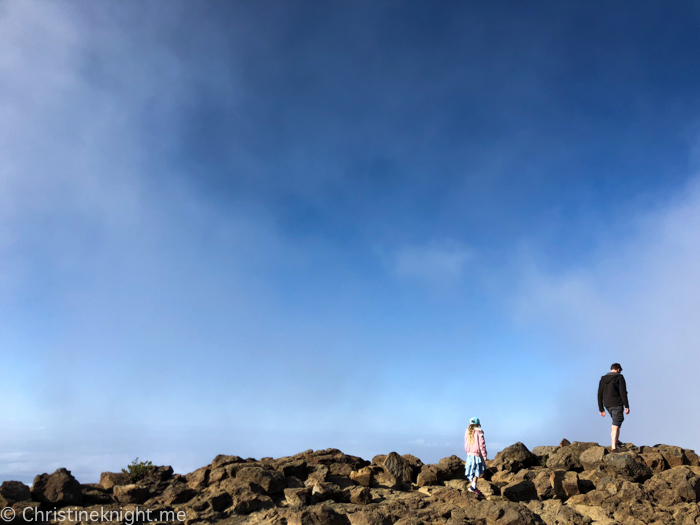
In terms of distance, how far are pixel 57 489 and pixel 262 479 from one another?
556 centimetres

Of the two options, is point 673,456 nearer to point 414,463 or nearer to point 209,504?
point 414,463

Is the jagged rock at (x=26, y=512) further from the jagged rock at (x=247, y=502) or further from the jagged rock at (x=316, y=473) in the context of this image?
the jagged rock at (x=316, y=473)

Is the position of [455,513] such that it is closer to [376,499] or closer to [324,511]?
[376,499]

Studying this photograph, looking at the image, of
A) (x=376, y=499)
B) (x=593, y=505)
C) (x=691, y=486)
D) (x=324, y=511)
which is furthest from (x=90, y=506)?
(x=691, y=486)

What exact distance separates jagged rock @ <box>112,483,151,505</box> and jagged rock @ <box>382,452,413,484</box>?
8.05 meters

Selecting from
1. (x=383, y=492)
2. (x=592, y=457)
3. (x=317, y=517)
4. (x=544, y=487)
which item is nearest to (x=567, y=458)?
(x=592, y=457)

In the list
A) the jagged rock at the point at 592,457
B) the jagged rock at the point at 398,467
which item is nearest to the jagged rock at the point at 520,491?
the jagged rock at the point at 398,467

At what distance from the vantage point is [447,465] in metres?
18.0

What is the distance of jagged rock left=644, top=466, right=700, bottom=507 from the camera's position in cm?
1526

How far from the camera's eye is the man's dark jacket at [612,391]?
19.2 meters

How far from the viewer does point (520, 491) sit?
15.7 metres

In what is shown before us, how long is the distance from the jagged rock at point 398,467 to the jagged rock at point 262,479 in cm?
420

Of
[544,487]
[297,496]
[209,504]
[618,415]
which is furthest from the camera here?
[618,415]

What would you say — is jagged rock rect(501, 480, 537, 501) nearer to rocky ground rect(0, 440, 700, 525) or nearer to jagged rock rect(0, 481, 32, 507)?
rocky ground rect(0, 440, 700, 525)
